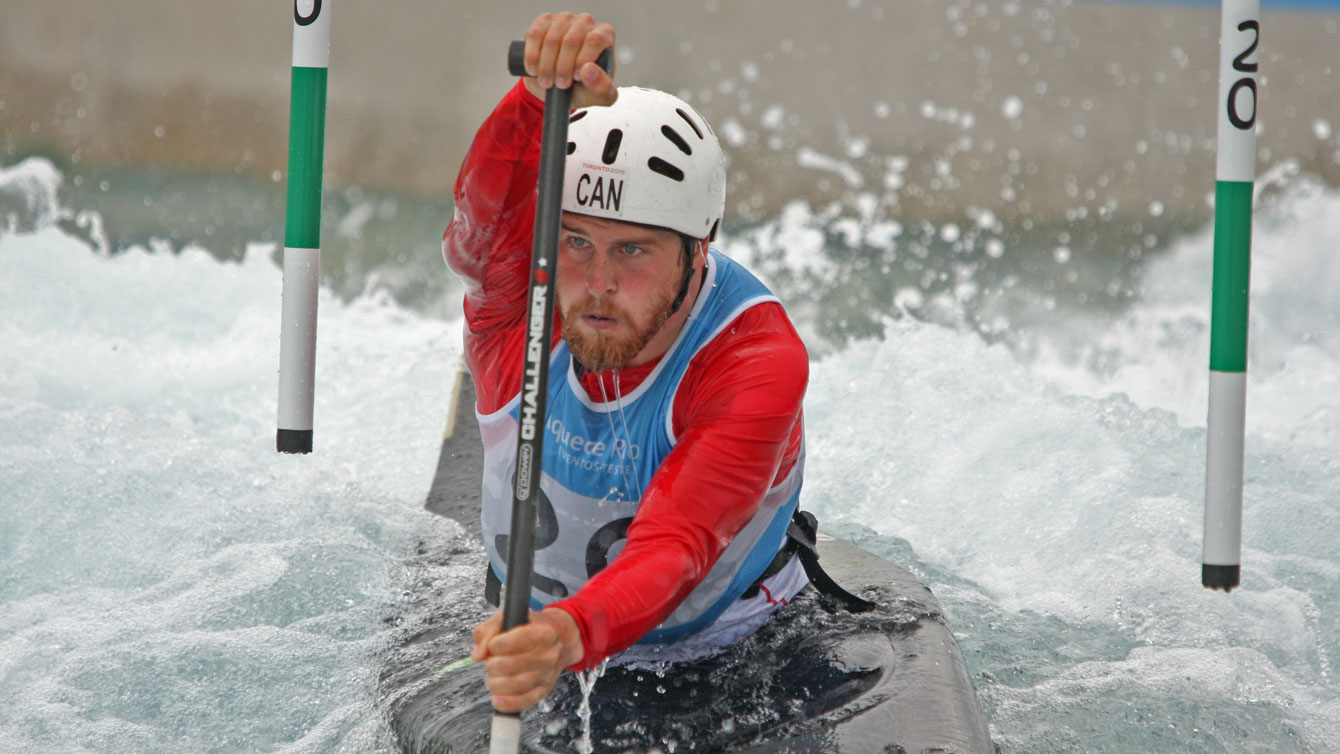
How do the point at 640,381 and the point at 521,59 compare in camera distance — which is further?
the point at 640,381

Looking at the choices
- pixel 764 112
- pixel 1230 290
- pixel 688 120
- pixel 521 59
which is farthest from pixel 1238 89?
pixel 764 112

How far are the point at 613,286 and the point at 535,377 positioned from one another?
44 cm

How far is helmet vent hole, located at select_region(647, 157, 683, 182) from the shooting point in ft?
6.12

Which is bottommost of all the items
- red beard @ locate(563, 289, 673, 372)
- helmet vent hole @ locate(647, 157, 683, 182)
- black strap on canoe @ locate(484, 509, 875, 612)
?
black strap on canoe @ locate(484, 509, 875, 612)

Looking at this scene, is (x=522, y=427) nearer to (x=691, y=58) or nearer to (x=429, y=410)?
(x=429, y=410)

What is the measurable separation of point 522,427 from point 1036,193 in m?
7.33

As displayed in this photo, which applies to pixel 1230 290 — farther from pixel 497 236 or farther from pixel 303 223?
pixel 303 223

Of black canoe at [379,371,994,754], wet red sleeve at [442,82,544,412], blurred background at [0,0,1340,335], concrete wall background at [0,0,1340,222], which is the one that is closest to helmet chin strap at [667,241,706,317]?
wet red sleeve at [442,82,544,412]

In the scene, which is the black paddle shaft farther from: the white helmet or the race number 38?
the race number 38

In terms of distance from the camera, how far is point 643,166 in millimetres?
1857

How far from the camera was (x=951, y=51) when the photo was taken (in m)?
8.17

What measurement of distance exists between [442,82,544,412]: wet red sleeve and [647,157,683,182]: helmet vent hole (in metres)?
0.19

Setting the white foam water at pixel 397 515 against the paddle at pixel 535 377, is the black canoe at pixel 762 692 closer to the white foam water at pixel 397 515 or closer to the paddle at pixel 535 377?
the white foam water at pixel 397 515

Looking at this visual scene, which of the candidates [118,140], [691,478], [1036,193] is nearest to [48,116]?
[118,140]
